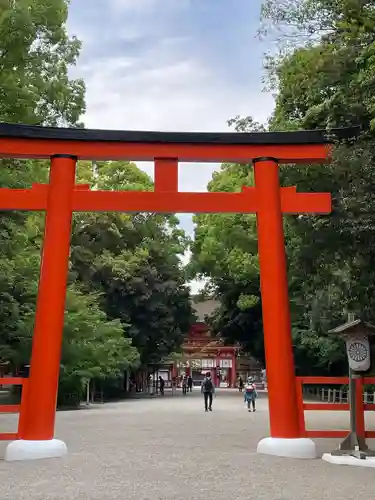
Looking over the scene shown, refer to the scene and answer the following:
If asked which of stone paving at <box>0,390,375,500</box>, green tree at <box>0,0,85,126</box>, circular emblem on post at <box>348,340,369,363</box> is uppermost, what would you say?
green tree at <box>0,0,85,126</box>

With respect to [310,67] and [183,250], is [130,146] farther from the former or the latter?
[183,250]

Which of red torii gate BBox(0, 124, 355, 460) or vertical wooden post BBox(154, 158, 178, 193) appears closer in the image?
red torii gate BBox(0, 124, 355, 460)

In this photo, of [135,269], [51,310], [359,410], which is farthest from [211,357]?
[51,310]

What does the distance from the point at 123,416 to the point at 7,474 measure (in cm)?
1304

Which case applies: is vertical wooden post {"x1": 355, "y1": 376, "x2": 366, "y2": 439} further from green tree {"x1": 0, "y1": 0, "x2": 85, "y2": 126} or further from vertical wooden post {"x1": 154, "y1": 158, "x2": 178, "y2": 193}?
green tree {"x1": 0, "y1": 0, "x2": 85, "y2": 126}

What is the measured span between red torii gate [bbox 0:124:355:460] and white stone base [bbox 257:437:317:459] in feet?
0.06

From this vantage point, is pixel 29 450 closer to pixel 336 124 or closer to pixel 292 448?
pixel 292 448

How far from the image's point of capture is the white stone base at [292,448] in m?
10.9

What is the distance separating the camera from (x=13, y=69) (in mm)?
17000

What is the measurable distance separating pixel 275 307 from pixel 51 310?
4005 millimetres

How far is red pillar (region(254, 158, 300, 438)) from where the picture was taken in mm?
11270

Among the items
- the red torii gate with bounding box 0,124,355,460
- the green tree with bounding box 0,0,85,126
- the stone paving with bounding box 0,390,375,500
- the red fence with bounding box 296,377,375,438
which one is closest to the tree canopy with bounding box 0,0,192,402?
the green tree with bounding box 0,0,85,126

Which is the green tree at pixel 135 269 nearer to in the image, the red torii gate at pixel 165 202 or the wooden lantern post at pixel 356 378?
the red torii gate at pixel 165 202

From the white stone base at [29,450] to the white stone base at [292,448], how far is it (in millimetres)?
3675
